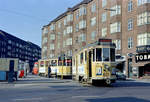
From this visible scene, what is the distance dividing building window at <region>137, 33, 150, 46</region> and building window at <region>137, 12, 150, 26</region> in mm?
1949

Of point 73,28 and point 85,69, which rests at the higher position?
point 73,28

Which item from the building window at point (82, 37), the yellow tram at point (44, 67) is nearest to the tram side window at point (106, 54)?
the yellow tram at point (44, 67)

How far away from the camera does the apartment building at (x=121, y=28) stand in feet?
122

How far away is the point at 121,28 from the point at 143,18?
5585mm

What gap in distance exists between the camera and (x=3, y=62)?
2508 cm

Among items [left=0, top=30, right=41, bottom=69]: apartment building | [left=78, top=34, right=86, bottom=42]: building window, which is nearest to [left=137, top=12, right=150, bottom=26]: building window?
[left=78, top=34, right=86, bottom=42]: building window

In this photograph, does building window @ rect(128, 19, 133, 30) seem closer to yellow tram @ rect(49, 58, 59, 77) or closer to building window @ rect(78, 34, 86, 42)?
yellow tram @ rect(49, 58, 59, 77)

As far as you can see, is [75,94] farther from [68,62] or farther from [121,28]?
[121,28]

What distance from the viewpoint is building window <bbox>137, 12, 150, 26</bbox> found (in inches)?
1432

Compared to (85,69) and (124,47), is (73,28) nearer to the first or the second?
(124,47)

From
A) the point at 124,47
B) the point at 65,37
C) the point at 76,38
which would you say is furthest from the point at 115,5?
the point at 65,37

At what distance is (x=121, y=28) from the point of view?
41875mm

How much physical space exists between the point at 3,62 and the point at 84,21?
3135cm

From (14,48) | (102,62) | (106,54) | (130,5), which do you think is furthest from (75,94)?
(14,48)
